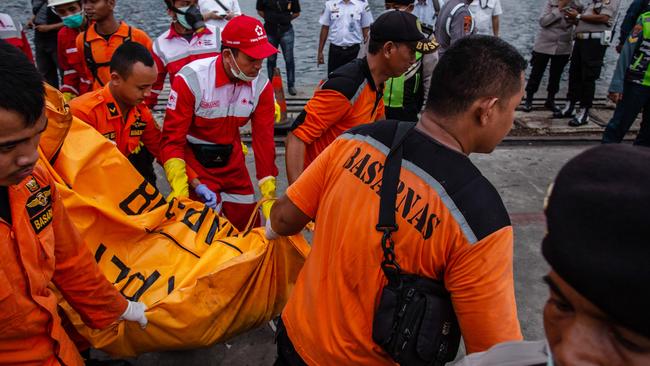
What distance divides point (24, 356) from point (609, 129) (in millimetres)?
5662

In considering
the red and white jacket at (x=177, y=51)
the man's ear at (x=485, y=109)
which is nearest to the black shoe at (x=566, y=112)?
the red and white jacket at (x=177, y=51)

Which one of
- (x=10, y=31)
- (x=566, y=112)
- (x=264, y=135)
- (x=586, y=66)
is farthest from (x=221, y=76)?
(x=566, y=112)

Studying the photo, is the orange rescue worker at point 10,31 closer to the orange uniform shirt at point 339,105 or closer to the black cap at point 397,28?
the orange uniform shirt at point 339,105

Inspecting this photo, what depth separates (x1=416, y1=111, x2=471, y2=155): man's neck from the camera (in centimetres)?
152

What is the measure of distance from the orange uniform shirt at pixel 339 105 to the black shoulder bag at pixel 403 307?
133cm

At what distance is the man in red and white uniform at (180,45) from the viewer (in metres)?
4.29

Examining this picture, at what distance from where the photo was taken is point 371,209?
1490 millimetres

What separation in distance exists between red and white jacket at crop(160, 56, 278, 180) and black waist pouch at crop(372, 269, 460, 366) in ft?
6.74

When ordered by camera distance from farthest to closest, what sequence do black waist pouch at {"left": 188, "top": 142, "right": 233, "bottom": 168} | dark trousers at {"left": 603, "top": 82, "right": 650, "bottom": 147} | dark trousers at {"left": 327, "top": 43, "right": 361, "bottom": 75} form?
dark trousers at {"left": 327, "top": 43, "right": 361, "bottom": 75} → dark trousers at {"left": 603, "top": 82, "right": 650, "bottom": 147} → black waist pouch at {"left": 188, "top": 142, "right": 233, "bottom": 168}

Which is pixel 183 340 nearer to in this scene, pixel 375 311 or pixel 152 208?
pixel 152 208

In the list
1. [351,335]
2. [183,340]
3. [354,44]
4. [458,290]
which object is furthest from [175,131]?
[354,44]

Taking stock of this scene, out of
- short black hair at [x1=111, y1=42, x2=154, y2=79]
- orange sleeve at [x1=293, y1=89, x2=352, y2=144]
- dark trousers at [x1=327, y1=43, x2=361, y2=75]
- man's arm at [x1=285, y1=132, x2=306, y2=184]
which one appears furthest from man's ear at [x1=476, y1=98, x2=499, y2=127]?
dark trousers at [x1=327, y1=43, x2=361, y2=75]

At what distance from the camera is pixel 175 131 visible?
314 cm

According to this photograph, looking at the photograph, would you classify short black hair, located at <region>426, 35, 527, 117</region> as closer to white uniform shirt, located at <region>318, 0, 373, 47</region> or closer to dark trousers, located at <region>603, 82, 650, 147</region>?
dark trousers, located at <region>603, 82, 650, 147</region>
